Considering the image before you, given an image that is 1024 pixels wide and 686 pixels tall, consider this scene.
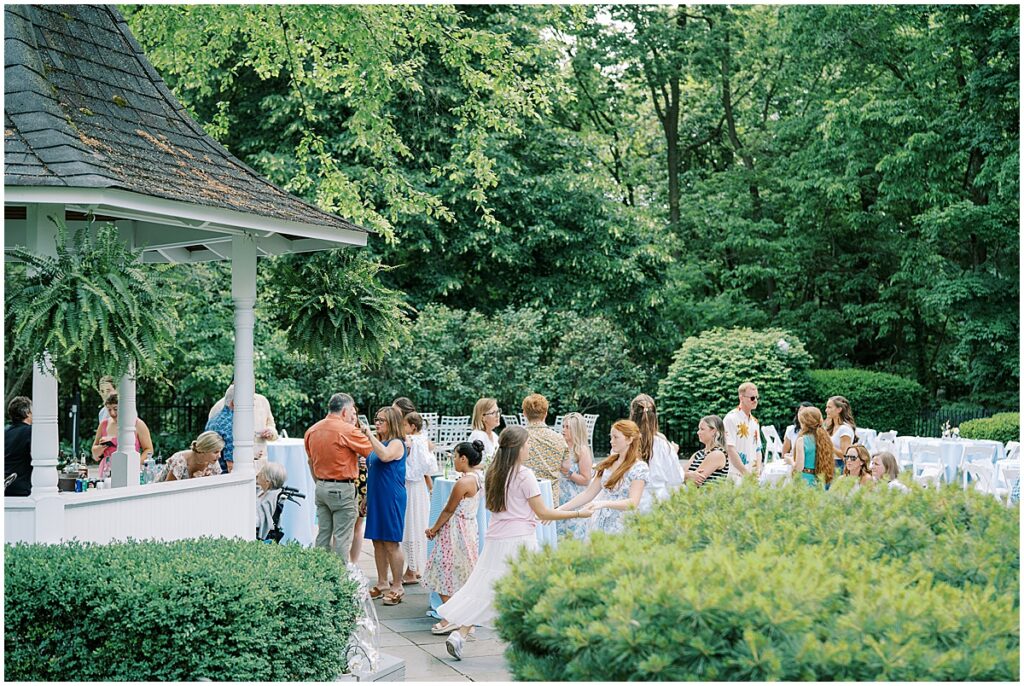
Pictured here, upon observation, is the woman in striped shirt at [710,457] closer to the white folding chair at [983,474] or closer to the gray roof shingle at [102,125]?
the gray roof shingle at [102,125]

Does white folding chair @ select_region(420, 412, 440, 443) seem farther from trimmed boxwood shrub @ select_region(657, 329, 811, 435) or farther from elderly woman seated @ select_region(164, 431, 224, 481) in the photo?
elderly woman seated @ select_region(164, 431, 224, 481)

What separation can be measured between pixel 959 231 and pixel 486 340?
11.3 m

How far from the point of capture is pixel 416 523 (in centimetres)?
965

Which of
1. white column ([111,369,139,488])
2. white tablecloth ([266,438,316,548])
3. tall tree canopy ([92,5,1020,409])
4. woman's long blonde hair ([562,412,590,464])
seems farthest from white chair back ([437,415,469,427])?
woman's long blonde hair ([562,412,590,464])

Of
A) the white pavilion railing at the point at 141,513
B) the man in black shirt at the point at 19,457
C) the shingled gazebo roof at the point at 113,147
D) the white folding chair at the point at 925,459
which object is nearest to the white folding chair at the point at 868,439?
the white folding chair at the point at 925,459

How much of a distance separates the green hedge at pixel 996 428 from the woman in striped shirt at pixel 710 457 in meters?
11.6

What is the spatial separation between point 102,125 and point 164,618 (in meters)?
3.98

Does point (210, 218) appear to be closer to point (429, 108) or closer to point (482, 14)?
point (429, 108)

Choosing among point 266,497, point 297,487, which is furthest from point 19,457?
point 297,487

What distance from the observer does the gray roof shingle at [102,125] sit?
667cm

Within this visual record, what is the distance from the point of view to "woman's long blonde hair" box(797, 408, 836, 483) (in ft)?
32.9

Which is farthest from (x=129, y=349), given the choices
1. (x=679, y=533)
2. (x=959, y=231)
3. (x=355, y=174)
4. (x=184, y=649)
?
(x=959, y=231)

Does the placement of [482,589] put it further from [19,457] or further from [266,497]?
[19,457]

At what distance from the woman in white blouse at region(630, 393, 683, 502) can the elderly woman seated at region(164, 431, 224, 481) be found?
3597 millimetres
